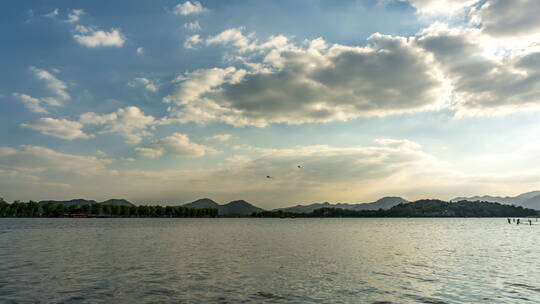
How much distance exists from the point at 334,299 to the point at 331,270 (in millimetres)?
14685

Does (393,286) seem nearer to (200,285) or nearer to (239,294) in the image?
(239,294)

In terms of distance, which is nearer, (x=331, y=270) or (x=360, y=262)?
(x=331, y=270)

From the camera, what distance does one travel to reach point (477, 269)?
4569 cm

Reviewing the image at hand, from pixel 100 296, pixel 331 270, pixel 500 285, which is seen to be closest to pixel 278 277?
pixel 331 270

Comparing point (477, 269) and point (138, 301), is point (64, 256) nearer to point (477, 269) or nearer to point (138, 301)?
point (138, 301)

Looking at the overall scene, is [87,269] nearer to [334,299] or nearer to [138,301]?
[138,301]

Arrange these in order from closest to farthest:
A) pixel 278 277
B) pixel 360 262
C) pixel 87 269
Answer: pixel 278 277
pixel 87 269
pixel 360 262

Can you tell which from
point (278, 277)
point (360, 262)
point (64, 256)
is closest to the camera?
point (278, 277)

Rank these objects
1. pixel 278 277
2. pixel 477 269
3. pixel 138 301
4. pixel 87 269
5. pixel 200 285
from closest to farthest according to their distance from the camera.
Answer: pixel 138 301 < pixel 200 285 < pixel 278 277 < pixel 87 269 < pixel 477 269

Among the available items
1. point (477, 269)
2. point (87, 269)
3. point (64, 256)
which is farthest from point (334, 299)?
point (64, 256)

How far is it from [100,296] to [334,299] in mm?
19022

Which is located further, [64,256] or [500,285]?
[64,256]

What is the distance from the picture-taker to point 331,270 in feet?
143

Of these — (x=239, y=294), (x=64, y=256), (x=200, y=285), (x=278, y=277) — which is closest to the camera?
(x=239, y=294)
